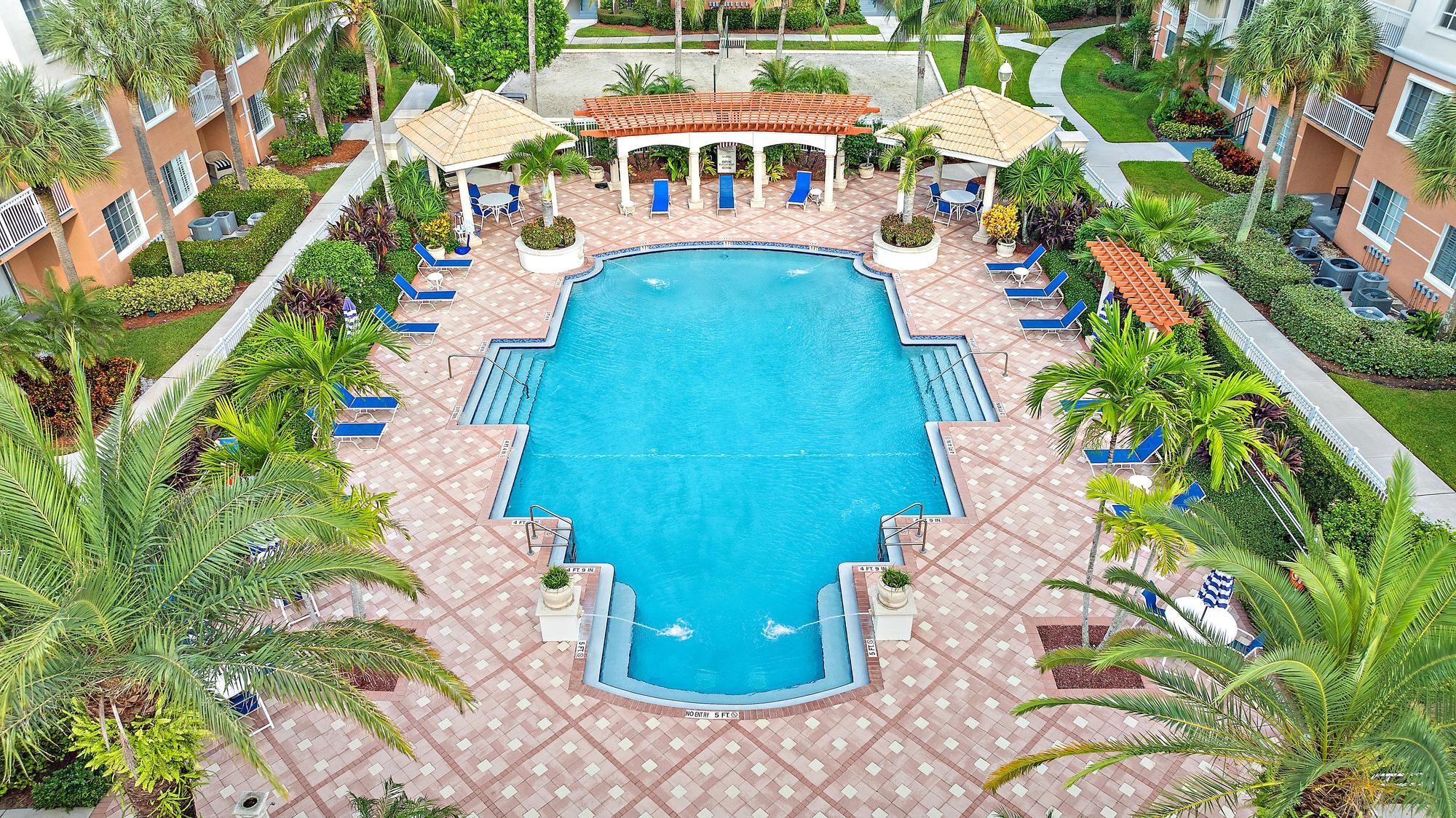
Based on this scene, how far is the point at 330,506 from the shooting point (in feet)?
33.6

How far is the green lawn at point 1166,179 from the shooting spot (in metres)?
29.6

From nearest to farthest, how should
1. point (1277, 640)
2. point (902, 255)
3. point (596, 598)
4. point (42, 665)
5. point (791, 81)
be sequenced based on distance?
point (42, 665), point (1277, 640), point (596, 598), point (902, 255), point (791, 81)

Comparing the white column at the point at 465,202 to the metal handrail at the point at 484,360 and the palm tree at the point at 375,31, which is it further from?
the metal handrail at the point at 484,360

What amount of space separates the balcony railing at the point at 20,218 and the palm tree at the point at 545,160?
10378mm

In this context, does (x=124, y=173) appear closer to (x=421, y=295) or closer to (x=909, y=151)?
(x=421, y=295)

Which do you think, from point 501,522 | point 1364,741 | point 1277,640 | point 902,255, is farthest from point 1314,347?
point 501,522

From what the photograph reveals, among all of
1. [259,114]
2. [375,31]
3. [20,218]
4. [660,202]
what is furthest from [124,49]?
[660,202]

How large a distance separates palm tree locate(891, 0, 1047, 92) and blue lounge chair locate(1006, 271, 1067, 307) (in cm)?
939

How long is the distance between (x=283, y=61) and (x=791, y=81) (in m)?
15.2

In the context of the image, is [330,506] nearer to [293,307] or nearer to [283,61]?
[293,307]

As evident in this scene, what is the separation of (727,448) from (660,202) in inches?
477

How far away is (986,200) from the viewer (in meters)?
27.6

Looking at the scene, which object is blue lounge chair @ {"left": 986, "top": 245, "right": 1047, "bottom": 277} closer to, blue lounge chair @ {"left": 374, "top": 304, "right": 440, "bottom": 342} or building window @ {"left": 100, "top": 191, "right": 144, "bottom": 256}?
blue lounge chair @ {"left": 374, "top": 304, "right": 440, "bottom": 342}

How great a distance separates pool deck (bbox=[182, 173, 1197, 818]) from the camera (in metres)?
12.6
